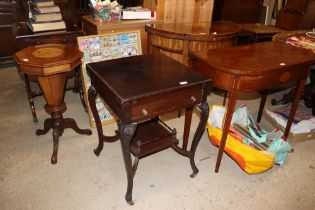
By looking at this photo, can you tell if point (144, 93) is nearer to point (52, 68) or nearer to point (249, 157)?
point (52, 68)

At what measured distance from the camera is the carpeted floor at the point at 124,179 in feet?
5.36

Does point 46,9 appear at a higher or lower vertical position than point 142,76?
higher

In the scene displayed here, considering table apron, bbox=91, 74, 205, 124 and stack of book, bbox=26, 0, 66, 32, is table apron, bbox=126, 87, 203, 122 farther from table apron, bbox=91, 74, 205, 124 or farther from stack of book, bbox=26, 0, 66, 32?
stack of book, bbox=26, 0, 66, 32

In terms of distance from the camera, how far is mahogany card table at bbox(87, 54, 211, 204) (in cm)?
130

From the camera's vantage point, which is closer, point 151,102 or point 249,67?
point 151,102

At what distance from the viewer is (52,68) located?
1.66 m

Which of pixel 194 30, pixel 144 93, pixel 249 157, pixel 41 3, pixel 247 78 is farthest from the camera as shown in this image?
pixel 41 3

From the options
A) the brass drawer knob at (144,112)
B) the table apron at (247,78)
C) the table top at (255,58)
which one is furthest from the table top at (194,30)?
the brass drawer knob at (144,112)

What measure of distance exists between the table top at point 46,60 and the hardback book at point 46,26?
37 centimetres

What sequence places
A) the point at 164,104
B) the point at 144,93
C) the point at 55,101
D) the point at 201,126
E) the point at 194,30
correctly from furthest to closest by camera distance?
the point at 194,30 < the point at 55,101 < the point at 201,126 < the point at 164,104 < the point at 144,93

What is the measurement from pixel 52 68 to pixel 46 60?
0.07 metres

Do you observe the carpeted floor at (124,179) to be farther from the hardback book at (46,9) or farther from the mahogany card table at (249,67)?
the hardback book at (46,9)

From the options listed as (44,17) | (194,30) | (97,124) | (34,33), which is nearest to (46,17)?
(44,17)

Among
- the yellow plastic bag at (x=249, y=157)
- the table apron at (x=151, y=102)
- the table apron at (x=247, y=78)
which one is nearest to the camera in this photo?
the table apron at (x=151, y=102)
